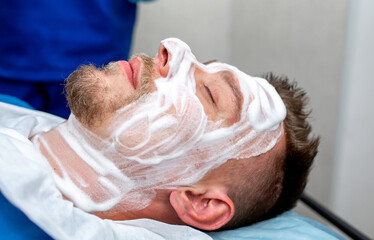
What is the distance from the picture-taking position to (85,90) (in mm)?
859

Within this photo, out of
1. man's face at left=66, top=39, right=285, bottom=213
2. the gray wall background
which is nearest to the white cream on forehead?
man's face at left=66, top=39, right=285, bottom=213

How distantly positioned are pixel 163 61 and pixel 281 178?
1.49 ft

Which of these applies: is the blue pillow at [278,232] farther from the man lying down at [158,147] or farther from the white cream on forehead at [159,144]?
the white cream on forehead at [159,144]

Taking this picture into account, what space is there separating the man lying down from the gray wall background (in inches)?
26.3

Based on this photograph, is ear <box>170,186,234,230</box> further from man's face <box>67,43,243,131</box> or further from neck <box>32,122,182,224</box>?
man's face <box>67,43,243,131</box>

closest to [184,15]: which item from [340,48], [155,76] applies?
[340,48]

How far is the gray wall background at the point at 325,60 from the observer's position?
1.43 metres

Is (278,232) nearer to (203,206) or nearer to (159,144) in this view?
(203,206)

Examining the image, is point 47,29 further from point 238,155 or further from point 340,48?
point 340,48

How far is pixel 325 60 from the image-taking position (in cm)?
152

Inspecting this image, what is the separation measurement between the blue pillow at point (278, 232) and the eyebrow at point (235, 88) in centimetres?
35

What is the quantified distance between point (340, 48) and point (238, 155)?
0.82m

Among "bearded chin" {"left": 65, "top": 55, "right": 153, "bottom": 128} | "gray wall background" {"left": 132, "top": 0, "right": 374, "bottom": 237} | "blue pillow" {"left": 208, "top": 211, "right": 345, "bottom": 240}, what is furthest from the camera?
"gray wall background" {"left": 132, "top": 0, "right": 374, "bottom": 237}

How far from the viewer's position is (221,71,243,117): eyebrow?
90 cm
